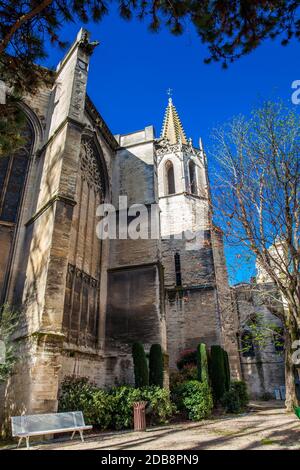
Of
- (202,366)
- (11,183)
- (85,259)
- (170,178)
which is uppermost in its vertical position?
(170,178)

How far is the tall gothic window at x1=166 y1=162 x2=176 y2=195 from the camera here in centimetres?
2658

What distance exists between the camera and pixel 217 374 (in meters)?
13.5

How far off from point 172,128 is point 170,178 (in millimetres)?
7152

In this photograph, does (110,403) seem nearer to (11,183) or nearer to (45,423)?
(45,423)

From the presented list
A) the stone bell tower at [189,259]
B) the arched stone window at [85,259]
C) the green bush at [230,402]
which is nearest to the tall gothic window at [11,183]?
the arched stone window at [85,259]

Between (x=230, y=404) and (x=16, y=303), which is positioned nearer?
(x=16, y=303)

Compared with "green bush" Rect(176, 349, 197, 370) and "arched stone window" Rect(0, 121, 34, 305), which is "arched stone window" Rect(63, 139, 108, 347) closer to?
"arched stone window" Rect(0, 121, 34, 305)

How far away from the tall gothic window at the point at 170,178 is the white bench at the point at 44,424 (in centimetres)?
2113

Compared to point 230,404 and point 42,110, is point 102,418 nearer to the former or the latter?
point 230,404

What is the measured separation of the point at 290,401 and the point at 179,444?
8.06 meters

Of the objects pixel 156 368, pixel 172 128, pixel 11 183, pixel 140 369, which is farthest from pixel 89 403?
pixel 172 128

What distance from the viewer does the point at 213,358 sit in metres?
13.9

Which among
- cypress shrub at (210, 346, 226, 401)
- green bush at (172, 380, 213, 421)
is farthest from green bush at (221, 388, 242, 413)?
green bush at (172, 380, 213, 421)
